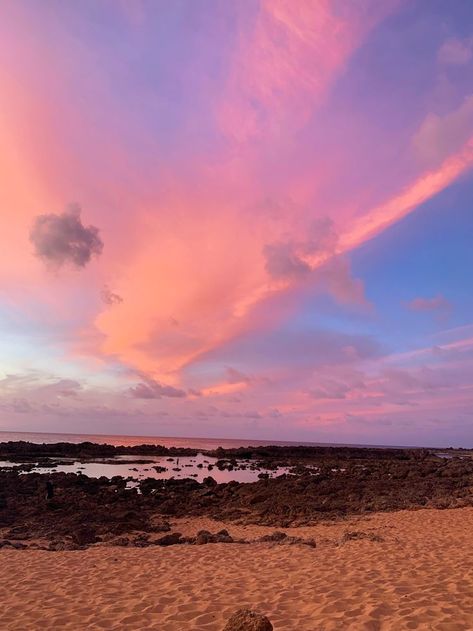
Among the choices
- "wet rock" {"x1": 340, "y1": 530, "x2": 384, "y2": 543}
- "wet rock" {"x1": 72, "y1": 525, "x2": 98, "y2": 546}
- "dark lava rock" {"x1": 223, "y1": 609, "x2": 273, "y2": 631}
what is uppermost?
"dark lava rock" {"x1": 223, "y1": 609, "x2": 273, "y2": 631}

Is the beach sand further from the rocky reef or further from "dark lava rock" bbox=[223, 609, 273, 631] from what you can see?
the rocky reef

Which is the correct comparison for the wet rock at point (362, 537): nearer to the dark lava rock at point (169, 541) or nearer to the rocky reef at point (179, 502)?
the rocky reef at point (179, 502)

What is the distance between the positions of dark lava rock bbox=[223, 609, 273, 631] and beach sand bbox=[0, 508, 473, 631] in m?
1.09

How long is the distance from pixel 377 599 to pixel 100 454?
7396cm

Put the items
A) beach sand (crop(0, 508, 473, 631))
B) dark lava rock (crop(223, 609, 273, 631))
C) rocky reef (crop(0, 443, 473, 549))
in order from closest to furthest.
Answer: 1. dark lava rock (crop(223, 609, 273, 631))
2. beach sand (crop(0, 508, 473, 631))
3. rocky reef (crop(0, 443, 473, 549))

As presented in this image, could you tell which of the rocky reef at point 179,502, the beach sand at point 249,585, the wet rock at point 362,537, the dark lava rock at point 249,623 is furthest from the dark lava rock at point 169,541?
the dark lava rock at point 249,623

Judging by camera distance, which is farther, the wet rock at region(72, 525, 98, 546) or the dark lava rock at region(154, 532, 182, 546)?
the wet rock at region(72, 525, 98, 546)

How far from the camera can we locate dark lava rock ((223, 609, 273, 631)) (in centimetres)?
592

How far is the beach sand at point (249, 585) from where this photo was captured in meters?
7.37

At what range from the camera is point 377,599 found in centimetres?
795

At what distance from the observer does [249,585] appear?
30.8ft

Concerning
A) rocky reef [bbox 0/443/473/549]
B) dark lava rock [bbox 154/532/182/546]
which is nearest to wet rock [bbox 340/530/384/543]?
rocky reef [bbox 0/443/473/549]

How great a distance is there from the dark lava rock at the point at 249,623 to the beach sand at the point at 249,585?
1086 millimetres

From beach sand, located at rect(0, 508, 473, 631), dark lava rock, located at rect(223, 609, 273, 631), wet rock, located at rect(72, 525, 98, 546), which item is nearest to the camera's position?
dark lava rock, located at rect(223, 609, 273, 631)
